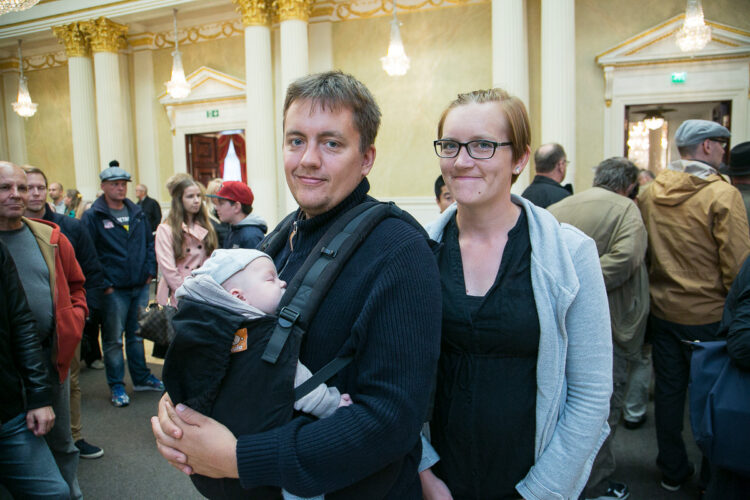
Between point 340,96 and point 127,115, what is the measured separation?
1270cm

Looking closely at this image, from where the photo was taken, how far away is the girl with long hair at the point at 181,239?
4.28 metres

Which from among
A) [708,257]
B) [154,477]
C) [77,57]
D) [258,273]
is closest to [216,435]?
[258,273]

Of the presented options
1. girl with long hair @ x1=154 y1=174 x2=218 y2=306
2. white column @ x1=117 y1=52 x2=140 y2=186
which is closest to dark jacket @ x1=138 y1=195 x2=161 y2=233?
white column @ x1=117 y1=52 x2=140 y2=186

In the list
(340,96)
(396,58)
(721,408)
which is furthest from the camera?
(396,58)

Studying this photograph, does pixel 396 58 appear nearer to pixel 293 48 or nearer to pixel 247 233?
pixel 293 48

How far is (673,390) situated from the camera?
9.95ft

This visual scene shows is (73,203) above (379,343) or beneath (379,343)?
above

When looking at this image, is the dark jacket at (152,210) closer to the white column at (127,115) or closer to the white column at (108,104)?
the white column at (108,104)

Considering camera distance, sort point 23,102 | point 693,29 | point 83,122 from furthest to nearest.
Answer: point 83,122 → point 23,102 → point 693,29

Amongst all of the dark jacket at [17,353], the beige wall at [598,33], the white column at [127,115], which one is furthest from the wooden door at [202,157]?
the dark jacket at [17,353]

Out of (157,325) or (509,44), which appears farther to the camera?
(509,44)

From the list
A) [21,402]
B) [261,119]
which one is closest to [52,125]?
[261,119]

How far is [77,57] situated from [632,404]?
13.0 metres

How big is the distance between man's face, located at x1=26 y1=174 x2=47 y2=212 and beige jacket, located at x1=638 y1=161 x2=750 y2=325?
14.4 feet
